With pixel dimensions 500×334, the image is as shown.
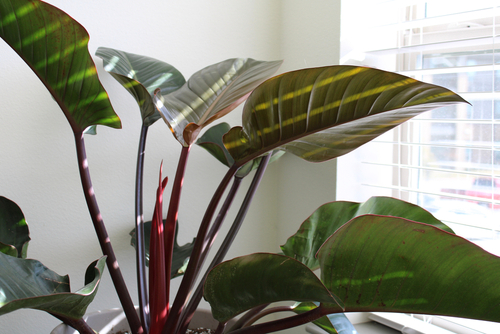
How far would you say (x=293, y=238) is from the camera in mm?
746

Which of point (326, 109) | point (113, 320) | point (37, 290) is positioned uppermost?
point (326, 109)

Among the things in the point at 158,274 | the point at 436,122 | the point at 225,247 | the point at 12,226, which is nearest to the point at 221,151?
the point at 225,247

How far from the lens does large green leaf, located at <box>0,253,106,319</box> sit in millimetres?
427

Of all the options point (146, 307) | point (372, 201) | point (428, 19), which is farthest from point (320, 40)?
point (146, 307)

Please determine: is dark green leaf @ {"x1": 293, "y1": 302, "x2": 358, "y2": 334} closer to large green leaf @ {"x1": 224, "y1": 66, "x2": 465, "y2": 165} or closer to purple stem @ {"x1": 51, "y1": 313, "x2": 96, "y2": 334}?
large green leaf @ {"x1": 224, "y1": 66, "x2": 465, "y2": 165}

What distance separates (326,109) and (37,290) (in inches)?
17.9

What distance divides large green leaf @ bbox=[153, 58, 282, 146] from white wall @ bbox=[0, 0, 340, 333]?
0.36 m

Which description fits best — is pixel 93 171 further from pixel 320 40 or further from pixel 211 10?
pixel 320 40

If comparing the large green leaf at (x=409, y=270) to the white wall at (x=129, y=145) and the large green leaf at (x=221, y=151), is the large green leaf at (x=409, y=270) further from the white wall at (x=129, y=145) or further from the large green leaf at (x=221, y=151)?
the white wall at (x=129, y=145)

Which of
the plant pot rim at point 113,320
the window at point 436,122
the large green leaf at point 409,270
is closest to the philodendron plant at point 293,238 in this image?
the large green leaf at point 409,270

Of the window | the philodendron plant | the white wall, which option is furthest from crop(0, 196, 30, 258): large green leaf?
the window

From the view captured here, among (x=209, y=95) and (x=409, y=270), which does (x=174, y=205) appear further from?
(x=409, y=270)

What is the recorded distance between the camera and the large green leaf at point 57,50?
57 cm

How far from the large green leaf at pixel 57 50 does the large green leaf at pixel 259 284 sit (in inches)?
Result: 15.1
